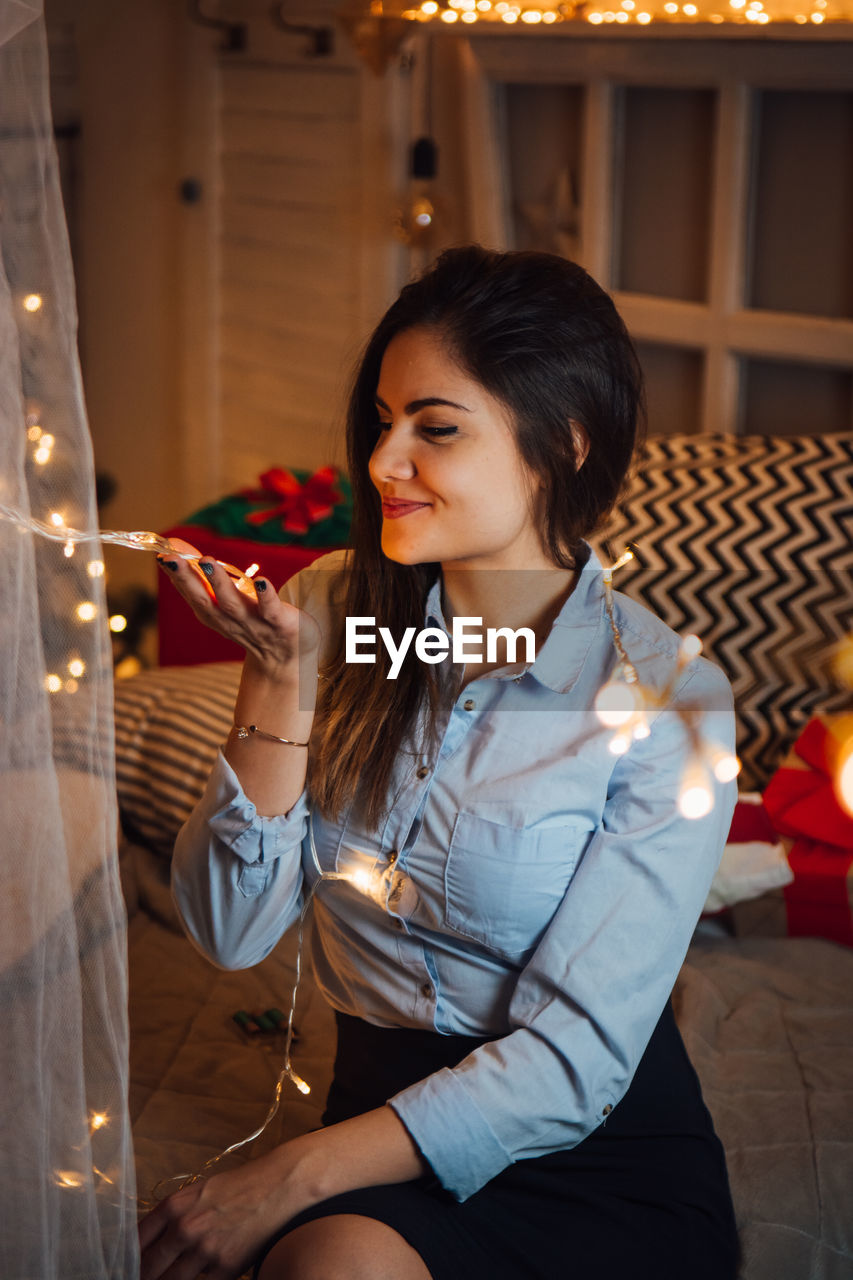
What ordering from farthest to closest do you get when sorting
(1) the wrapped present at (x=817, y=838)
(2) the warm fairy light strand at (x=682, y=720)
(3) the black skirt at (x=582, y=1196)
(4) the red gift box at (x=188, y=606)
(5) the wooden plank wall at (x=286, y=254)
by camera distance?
(5) the wooden plank wall at (x=286, y=254) < (4) the red gift box at (x=188, y=606) < (1) the wrapped present at (x=817, y=838) < (2) the warm fairy light strand at (x=682, y=720) < (3) the black skirt at (x=582, y=1196)

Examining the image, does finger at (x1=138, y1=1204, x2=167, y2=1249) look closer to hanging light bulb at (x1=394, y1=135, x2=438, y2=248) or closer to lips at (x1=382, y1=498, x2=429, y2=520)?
lips at (x1=382, y1=498, x2=429, y2=520)

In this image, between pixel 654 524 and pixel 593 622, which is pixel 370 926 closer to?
pixel 593 622

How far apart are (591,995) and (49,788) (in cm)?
46

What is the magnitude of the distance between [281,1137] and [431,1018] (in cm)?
29

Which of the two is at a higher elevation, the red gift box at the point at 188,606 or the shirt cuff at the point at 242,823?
the shirt cuff at the point at 242,823

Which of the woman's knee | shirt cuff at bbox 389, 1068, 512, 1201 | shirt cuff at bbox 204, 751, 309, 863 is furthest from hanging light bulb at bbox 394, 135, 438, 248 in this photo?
the woman's knee

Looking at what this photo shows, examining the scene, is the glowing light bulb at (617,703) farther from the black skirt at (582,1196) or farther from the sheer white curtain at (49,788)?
the sheer white curtain at (49,788)

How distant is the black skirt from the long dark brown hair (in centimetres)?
23

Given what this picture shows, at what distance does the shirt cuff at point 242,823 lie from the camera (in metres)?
1.11

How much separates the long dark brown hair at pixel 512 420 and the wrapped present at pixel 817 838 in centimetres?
59

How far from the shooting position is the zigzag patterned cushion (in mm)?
1848

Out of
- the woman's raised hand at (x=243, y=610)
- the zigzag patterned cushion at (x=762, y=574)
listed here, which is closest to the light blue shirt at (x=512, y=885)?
the woman's raised hand at (x=243, y=610)

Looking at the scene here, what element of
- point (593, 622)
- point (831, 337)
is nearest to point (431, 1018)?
point (593, 622)

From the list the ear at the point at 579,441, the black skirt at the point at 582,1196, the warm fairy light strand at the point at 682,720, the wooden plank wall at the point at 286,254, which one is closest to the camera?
the black skirt at the point at 582,1196
